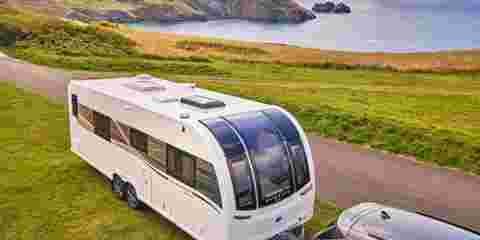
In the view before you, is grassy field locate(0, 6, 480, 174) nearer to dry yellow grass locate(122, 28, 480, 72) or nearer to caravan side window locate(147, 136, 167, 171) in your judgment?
dry yellow grass locate(122, 28, 480, 72)

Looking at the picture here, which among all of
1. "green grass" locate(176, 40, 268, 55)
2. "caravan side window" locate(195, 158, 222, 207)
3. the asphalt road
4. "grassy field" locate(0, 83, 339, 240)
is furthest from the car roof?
"green grass" locate(176, 40, 268, 55)

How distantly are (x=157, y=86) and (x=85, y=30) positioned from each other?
34.9 metres

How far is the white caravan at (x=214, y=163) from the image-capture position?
791 cm

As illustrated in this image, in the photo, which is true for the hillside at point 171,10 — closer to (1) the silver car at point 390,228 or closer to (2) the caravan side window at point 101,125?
(2) the caravan side window at point 101,125

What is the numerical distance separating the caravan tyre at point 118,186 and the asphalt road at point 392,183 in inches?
202

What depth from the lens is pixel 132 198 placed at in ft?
35.8

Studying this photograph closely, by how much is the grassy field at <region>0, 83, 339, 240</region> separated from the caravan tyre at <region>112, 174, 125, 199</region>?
19cm

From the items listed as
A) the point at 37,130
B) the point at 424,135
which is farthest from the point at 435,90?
the point at 37,130

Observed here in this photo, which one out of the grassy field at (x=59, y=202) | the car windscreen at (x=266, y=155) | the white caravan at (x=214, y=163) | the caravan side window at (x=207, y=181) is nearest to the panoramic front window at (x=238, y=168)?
the white caravan at (x=214, y=163)

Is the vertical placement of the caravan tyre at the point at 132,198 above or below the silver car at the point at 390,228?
below

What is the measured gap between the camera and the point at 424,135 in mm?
15352

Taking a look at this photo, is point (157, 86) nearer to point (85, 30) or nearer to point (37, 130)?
point (37, 130)

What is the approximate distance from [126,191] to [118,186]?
0.35 metres

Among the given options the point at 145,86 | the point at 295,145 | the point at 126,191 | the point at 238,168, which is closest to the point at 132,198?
the point at 126,191
